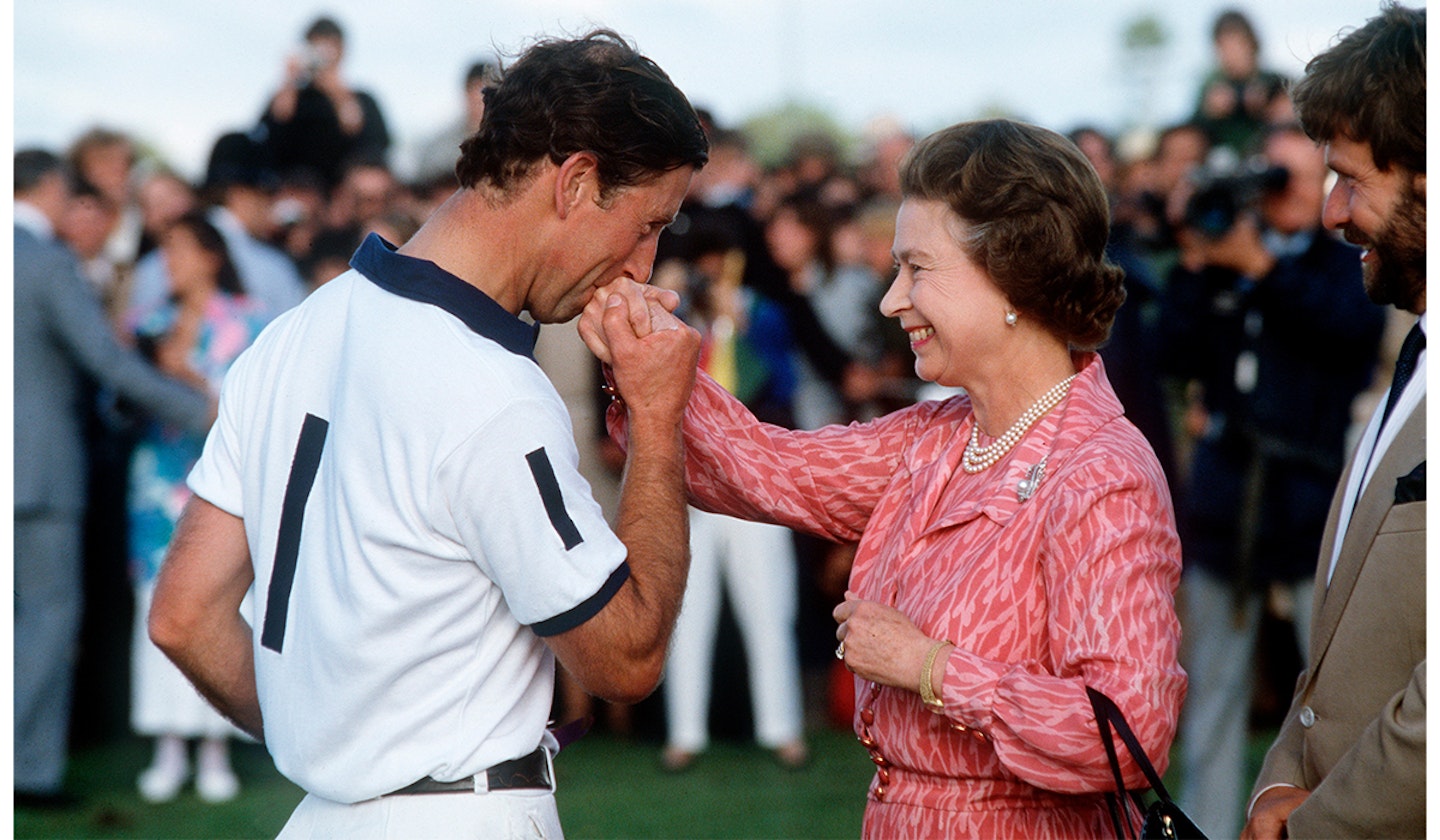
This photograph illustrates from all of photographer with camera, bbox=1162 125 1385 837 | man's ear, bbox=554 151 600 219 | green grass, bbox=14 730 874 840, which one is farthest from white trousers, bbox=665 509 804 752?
man's ear, bbox=554 151 600 219

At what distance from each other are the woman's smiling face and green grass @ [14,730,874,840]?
3.17 m

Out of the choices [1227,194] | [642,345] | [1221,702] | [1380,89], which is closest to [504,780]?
[642,345]

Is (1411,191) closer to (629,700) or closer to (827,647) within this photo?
(629,700)

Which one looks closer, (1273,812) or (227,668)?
(1273,812)

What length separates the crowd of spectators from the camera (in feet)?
16.0

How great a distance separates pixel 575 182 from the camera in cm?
230

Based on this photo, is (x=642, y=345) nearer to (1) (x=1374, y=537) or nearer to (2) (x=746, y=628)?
(1) (x=1374, y=537)

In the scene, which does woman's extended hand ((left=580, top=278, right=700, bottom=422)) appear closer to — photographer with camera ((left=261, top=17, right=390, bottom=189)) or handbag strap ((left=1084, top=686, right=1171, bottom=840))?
handbag strap ((left=1084, top=686, right=1171, bottom=840))

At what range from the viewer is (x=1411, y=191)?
7.11ft

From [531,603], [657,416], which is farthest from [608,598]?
[657,416]

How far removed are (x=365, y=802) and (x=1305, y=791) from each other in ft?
4.57

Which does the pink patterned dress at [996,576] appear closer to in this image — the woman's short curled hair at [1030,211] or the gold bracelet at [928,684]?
the gold bracelet at [928,684]

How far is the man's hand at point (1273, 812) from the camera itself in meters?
2.23

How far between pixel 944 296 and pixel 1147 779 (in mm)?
819
